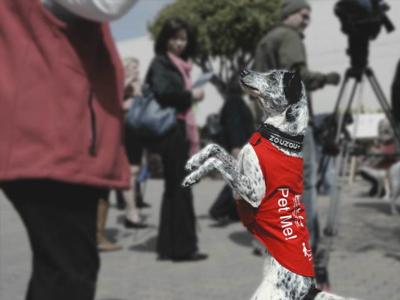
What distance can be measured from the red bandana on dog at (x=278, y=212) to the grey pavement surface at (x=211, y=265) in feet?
4.77

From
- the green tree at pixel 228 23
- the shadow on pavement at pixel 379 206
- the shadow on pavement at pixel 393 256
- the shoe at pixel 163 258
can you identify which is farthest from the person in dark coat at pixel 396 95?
the green tree at pixel 228 23

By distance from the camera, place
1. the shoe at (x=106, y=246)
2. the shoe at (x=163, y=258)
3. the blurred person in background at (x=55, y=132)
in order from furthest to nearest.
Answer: the shoe at (x=106, y=246) < the shoe at (x=163, y=258) < the blurred person in background at (x=55, y=132)

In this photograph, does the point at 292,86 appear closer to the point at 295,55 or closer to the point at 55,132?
the point at 55,132

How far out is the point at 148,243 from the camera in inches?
286

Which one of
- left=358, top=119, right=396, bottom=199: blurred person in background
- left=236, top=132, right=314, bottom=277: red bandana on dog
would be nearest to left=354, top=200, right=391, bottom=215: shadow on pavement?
left=358, top=119, right=396, bottom=199: blurred person in background

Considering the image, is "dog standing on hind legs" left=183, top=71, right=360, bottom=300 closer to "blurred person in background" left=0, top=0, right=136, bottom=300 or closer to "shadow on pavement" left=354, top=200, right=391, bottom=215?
"blurred person in background" left=0, top=0, right=136, bottom=300

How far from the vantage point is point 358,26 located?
4137 millimetres

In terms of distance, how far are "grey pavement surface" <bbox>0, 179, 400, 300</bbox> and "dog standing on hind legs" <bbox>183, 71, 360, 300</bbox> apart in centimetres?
146

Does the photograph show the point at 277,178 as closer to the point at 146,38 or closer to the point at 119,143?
the point at 119,143

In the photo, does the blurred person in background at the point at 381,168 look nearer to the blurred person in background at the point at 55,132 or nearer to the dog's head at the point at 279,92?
the blurred person in background at the point at 55,132

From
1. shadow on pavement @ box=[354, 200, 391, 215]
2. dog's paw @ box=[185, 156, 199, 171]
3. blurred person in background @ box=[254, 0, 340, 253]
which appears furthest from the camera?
shadow on pavement @ box=[354, 200, 391, 215]

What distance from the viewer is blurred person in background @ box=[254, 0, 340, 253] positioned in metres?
5.17

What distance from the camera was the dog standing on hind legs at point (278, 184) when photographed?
159cm

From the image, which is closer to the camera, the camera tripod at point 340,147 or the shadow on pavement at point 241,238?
the camera tripod at point 340,147
